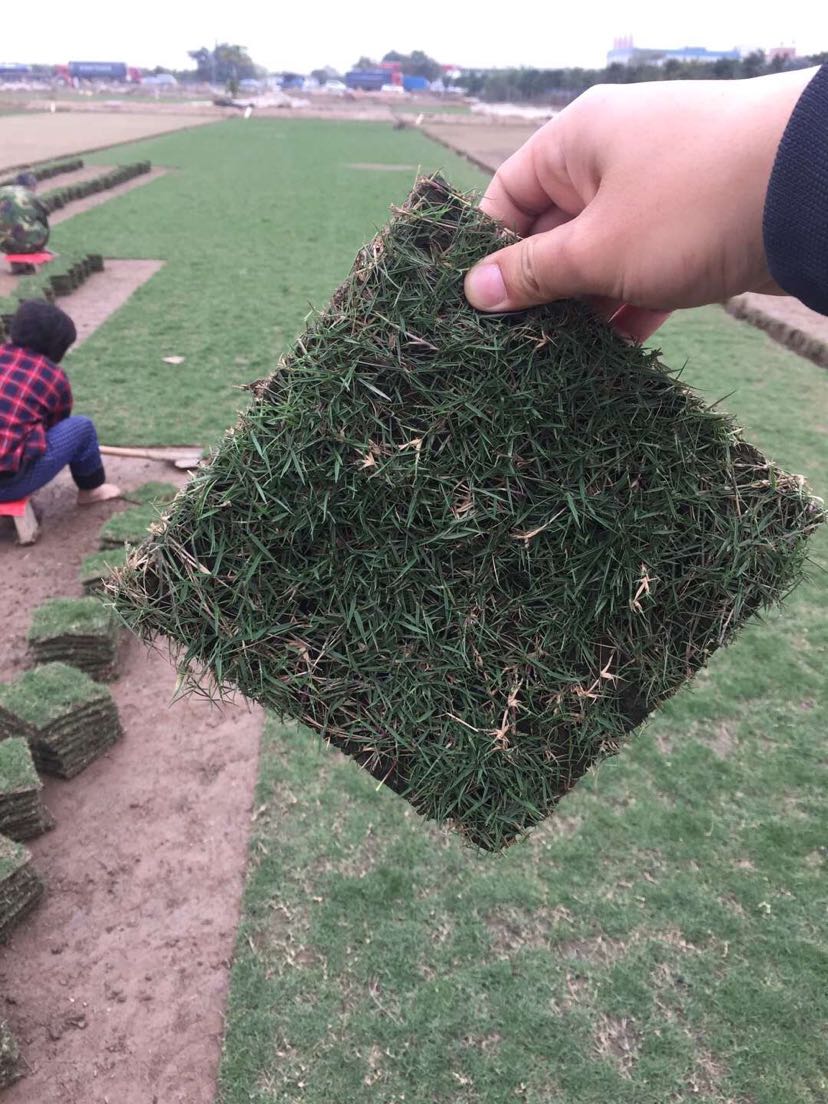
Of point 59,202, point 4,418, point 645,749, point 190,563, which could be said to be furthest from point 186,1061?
point 59,202

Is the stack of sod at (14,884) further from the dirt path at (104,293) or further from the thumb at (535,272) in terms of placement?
the dirt path at (104,293)

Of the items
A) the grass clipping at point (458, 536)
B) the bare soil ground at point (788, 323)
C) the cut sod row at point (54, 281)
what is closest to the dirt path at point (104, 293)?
the cut sod row at point (54, 281)

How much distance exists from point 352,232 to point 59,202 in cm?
758

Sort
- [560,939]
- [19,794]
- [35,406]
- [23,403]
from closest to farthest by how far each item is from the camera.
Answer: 1. [560,939]
2. [19,794]
3. [23,403]
4. [35,406]

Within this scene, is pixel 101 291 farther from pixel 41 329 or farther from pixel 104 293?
pixel 41 329

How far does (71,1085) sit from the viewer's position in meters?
2.45

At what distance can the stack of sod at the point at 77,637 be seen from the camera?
394cm

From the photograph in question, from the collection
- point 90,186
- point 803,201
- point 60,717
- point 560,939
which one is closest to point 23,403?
point 60,717

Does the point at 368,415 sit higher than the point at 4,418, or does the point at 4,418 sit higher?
the point at 368,415

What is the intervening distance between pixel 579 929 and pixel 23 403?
438cm

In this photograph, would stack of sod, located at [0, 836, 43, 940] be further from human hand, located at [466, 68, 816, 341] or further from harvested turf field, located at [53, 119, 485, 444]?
human hand, located at [466, 68, 816, 341]

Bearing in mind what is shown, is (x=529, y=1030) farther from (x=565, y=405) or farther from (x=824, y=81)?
(x=824, y=81)

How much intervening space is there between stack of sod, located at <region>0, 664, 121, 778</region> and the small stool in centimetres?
178

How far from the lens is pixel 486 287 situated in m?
1.30
